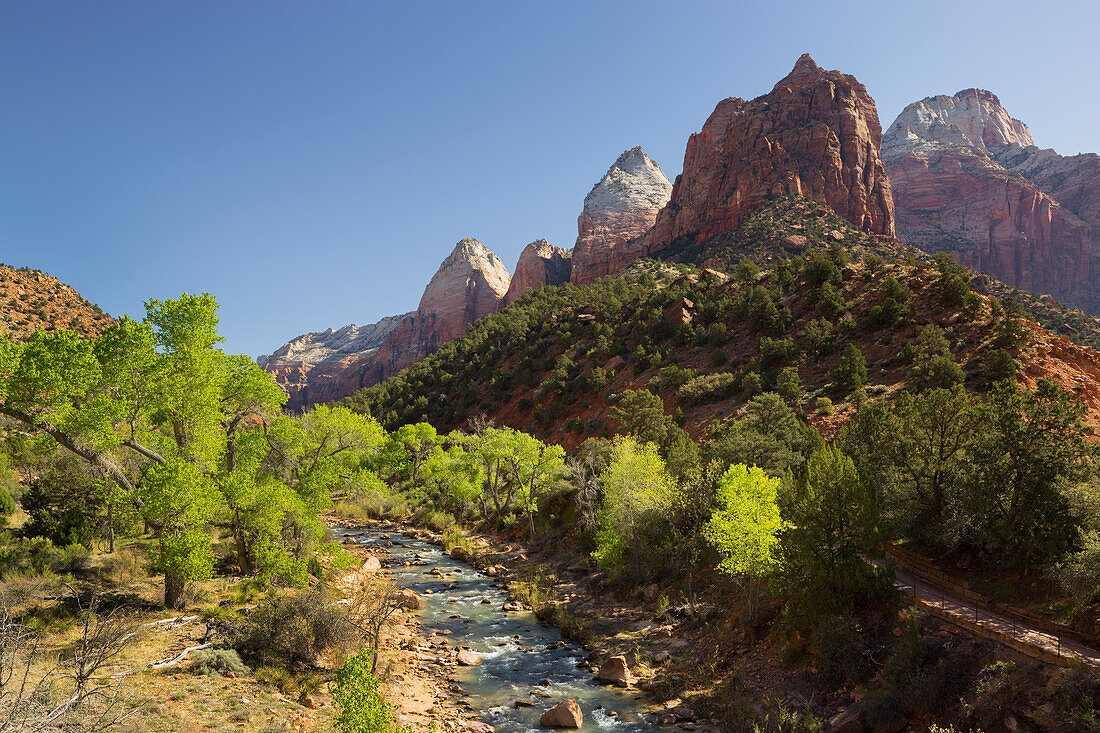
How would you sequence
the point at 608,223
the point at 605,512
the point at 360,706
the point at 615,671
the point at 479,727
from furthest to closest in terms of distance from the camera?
Result: the point at 608,223 → the point at 605,512 → the point at 615,671 → the point at 479,727 → the point at 360,706

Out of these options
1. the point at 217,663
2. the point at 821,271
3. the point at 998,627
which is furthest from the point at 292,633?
the point at 821,271

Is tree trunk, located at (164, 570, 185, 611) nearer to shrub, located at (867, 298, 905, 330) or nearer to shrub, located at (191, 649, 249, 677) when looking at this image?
shrub, located at (191, 649, 249, 677)

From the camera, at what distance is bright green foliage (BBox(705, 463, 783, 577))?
21594 millimetres

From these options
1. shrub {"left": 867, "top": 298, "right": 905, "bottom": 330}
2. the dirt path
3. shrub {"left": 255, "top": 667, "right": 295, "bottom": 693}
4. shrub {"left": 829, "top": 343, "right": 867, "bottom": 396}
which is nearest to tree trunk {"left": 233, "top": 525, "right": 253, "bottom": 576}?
shrub {"left": 255, "top": 667, "right": 295, "bottom": 693}

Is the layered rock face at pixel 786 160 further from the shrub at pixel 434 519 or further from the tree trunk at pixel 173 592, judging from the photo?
the tree trunk at pixel 173 592

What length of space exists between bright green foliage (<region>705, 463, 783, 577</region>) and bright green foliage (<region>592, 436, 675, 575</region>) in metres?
4.55

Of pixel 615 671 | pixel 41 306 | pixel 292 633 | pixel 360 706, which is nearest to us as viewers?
pixel 360 706

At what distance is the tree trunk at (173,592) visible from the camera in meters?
19.4

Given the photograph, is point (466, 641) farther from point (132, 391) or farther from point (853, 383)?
point (853, 383)

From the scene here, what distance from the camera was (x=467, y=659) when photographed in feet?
70.8

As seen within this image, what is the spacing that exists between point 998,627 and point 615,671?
1242 cm

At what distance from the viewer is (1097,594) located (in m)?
15.0

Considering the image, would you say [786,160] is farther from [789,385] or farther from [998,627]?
[998,627]

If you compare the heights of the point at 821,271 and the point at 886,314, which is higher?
the point at 821,271
